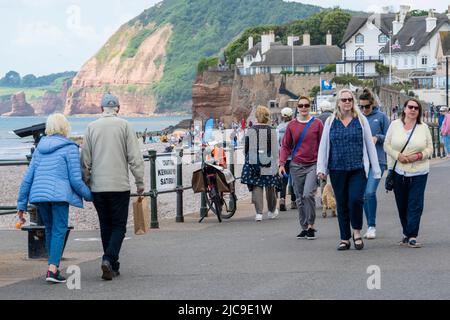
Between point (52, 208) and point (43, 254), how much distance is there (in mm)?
2407

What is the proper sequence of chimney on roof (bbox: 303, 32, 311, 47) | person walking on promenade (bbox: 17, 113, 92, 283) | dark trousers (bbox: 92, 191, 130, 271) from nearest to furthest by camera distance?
person walking on promenade (bbox: 17, 113, 92, 283), dark trousers (bbox: 92, 191, 130, 271), chimney on roof (bbox: 303, 32, 311, 47)

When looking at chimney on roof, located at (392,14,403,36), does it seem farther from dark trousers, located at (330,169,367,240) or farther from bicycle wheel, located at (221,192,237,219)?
dark trousers, located at (330,169,367,240)

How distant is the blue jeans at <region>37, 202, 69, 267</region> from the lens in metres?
11.8

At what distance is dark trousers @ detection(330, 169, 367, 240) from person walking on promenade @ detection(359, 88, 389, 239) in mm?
1261

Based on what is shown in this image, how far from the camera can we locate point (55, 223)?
39.1 feet

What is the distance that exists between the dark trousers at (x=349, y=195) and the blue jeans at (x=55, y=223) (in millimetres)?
3456

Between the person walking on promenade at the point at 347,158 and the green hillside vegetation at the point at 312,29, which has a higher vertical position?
the green hillside vegetation at the point at 312,29

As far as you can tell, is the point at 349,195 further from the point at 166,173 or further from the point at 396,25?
the point at 396,25

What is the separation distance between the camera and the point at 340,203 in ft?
45.6

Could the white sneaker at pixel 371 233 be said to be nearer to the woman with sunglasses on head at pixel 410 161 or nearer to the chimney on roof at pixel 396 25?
the woman with sunglasses on head at pixel 410 161

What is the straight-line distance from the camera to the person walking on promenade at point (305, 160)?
1559cm

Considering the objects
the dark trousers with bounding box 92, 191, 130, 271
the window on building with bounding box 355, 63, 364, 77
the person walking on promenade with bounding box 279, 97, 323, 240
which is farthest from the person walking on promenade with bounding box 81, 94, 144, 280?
the window on building with bounding box 355, 63, 364, 77

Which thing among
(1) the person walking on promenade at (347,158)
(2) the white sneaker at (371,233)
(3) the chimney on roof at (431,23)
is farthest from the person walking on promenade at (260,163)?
(3) the chimney on roof at (431,23)

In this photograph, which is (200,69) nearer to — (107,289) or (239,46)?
(239,46)
